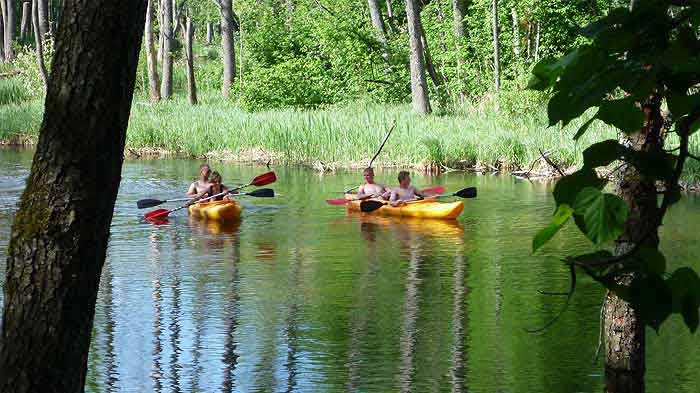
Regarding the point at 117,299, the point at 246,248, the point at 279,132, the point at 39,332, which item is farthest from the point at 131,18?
the point at 279,132

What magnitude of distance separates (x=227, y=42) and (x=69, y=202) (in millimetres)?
33563

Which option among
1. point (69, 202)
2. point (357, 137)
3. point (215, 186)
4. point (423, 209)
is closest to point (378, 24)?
point (357, 137)

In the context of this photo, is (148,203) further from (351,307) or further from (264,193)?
(351,307)

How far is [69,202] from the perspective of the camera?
11.7ft

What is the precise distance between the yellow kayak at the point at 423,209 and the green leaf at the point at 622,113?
1506 centimetres

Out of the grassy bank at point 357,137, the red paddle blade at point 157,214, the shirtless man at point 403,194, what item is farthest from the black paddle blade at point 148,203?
the grassy bank at point 357,137

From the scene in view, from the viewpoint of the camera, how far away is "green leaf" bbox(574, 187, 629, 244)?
1.98m

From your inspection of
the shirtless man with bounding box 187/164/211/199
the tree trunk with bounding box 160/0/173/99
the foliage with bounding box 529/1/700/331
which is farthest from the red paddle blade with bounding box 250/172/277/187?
the tree trunk with bounding box 160/0/173/99

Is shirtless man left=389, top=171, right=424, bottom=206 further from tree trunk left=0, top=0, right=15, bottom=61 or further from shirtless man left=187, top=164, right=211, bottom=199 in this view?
tree trunk left=0, top=0, right=15, bottom=61

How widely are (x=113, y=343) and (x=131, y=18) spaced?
6080 millimetres

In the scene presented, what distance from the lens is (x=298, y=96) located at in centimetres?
3278

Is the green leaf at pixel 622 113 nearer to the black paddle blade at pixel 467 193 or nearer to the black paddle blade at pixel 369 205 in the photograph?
the black paddle blade at pixel 369 205

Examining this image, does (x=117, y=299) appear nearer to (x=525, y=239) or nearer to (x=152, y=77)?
(x=525, y=239)

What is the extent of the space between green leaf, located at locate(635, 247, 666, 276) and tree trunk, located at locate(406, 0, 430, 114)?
1028 inches
